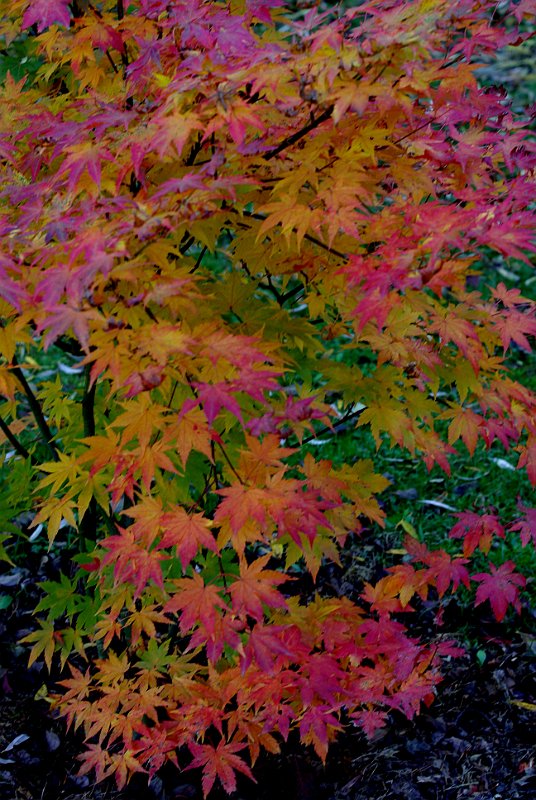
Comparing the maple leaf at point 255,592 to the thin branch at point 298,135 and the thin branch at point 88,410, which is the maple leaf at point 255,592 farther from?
the thin branch at point 298,135

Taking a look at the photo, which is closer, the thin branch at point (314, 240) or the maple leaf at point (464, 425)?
the thin branch at point (314, 240)

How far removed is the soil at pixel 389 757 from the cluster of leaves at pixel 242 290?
0.69 ft

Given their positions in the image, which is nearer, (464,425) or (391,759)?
(464,425)

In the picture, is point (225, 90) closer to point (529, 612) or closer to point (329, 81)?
point (329, 81)

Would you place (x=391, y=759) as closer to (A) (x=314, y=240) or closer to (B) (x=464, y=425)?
(B) (x=464, y=425)

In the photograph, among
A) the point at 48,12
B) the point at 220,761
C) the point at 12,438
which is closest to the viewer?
the point at 48,12

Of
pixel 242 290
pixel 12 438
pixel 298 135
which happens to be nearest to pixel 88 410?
pixel 12 438

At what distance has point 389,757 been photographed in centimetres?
259

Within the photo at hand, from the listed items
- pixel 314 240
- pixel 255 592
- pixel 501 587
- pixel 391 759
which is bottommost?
pixel 391 759

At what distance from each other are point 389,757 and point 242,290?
1.64m

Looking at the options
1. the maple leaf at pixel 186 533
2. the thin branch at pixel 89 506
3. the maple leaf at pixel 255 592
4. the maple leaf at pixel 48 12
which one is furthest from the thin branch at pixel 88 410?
the maple leaf at pixel 48 12

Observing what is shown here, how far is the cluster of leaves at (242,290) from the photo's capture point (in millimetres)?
1641

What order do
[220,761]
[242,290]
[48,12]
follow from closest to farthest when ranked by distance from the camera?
[48,12] → [242,290] → [220,761]

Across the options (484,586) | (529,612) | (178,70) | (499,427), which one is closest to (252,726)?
(484,586)
